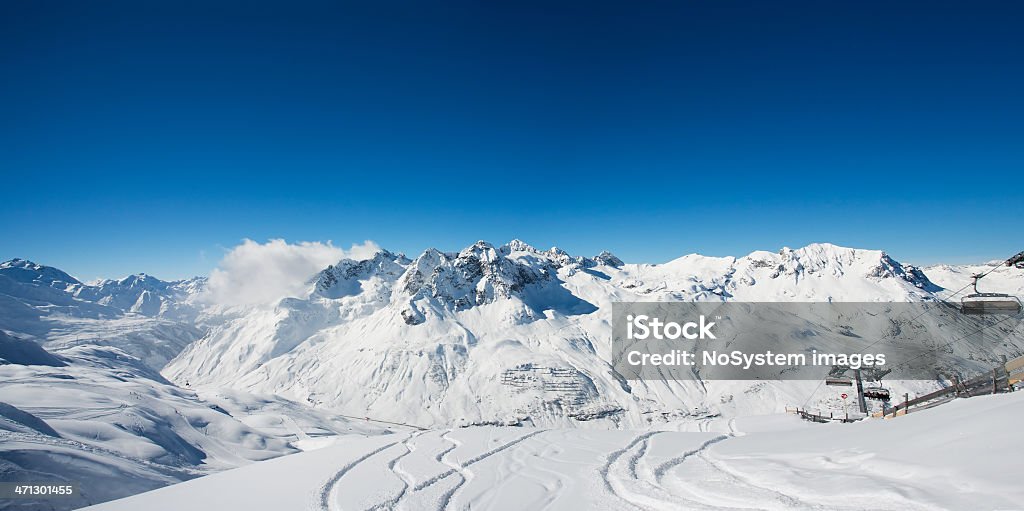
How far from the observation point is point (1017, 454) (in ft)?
35.5

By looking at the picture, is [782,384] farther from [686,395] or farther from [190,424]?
[190,424]

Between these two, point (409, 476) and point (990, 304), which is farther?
point (990, 304)

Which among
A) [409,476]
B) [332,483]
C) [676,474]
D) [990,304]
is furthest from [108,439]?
[990,304]

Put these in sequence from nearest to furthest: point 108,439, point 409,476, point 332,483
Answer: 1. point 332,483
2. point 409,476
3. point 108,439

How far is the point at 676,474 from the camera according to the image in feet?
53.9

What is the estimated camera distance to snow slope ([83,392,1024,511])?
36.7ft

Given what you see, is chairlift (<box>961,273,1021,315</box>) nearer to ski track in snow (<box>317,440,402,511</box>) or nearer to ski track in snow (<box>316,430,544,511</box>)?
ski track in snow (<box>316,430,544,511</box>)

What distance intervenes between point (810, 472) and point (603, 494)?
247 inches

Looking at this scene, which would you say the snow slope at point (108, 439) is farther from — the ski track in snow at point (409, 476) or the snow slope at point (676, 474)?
the ski track in snow at point (409, 476)

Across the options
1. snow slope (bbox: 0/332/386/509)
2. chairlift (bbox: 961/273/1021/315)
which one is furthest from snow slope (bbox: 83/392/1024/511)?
snow slope (bbox: 0/332/386/509)

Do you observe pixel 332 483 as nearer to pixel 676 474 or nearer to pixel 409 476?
pixel 409 476

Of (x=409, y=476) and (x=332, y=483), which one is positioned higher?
(x=409, y=476)

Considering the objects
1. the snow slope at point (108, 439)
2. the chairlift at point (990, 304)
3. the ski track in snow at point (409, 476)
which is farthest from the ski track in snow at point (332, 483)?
the chairlift at point (990, 304)

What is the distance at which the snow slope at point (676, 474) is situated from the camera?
11.2 m
